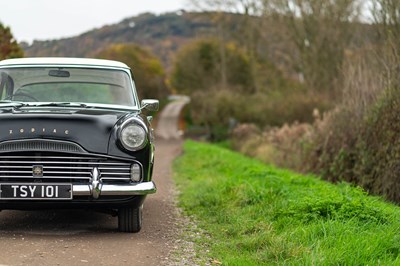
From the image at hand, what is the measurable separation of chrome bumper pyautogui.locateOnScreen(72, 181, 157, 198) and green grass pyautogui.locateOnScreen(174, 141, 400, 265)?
2.50 feet

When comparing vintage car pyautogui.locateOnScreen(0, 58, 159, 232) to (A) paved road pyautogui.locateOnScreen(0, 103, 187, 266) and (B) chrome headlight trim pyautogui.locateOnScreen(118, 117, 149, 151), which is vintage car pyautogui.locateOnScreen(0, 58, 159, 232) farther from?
(A) paved road pyautogui.locateOnScreen(0, 103, 187, 266)

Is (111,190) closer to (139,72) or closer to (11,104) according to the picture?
(11,104)

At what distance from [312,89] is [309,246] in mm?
24983

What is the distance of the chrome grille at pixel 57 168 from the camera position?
5969mm

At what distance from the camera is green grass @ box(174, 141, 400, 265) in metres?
5.23

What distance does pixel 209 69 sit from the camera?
54969 mm

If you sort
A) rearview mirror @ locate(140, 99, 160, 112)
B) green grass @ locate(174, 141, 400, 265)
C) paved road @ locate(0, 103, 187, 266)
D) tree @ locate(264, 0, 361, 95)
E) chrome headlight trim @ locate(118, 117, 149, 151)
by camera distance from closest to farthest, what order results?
green grass @ locate(174, 141, 400, 265) → paved road @ locate(0, 103, 187, 266) → chrome headlight trim @ locate(118, 117, 149, 151) → rearview mirror @ locate(140, 99, 160, 112) → tree @ locate(264, 0, 361, 95)

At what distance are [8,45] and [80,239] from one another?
871cm

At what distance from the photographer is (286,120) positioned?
30391mm

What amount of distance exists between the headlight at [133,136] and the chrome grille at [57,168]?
0.21 m

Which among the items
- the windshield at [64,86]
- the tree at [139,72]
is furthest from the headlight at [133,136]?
the tree at [139,72]

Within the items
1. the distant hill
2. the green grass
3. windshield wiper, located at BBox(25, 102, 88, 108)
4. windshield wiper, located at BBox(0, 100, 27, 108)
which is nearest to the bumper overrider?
the green grass

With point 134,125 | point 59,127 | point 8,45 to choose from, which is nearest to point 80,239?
point 59,127

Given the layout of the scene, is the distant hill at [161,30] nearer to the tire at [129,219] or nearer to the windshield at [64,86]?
the windshield at [64,86]
